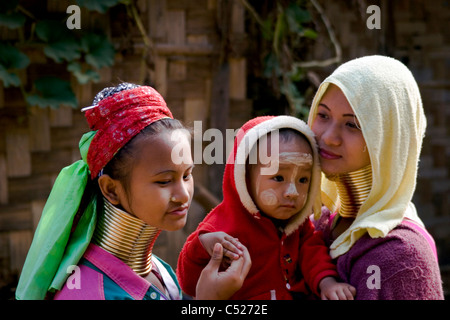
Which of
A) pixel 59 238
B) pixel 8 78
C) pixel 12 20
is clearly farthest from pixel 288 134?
pixel 12 20

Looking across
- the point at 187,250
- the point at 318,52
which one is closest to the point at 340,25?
the point at 318,52

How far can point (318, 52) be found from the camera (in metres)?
5.79

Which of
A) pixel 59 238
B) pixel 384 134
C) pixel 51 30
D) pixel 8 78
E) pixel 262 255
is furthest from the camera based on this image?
pixel 51 30

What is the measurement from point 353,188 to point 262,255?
0.48 metres

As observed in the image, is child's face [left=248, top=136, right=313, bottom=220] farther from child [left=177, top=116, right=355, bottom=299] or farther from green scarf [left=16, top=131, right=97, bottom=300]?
green scarf [left=16, top=131, right=97, bottom=300]

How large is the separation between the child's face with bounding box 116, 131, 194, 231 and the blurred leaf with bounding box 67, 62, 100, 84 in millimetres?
2362

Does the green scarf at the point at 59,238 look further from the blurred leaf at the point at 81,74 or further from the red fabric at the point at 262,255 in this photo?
the blurred leaf at the point at 81,74

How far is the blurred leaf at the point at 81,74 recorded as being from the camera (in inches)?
164

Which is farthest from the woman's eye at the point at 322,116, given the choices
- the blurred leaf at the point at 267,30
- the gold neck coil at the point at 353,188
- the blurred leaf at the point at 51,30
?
the blurred leaf at the point at 267,30

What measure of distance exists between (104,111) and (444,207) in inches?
210

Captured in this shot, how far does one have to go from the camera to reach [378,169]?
7.19ft

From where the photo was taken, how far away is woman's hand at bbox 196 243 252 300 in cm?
202

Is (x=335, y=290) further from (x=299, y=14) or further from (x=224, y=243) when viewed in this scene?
(x=299, y=14)

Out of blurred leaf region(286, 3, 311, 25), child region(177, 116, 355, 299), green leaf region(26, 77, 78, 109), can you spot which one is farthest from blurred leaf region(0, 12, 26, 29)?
blurred leaf region(286, 3, 311, 25)
